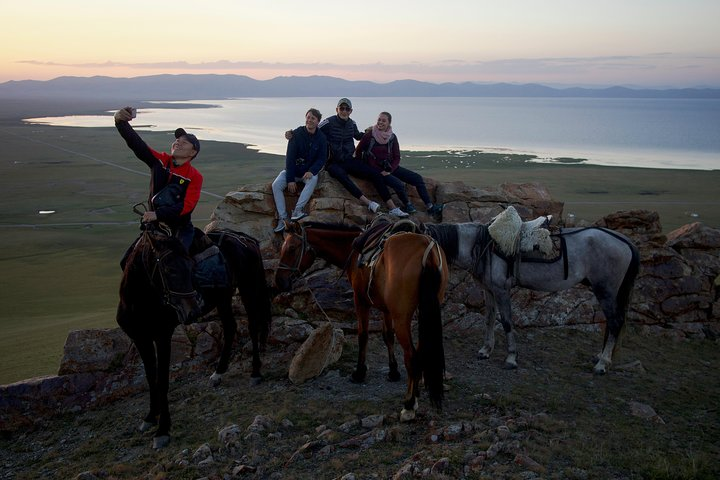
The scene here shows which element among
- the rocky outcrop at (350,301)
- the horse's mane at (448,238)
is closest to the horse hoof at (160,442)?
the rocky outcrop at (350,301)

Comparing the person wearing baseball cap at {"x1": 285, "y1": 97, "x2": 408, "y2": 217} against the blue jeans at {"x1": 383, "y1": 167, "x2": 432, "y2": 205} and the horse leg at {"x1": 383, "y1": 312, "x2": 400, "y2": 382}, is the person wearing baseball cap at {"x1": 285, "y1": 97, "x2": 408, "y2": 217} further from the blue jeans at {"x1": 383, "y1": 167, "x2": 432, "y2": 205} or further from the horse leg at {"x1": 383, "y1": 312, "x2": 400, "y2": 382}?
the horse leg at {"x1": 383, "y1": 312, "x2": 400, "y2": 382}

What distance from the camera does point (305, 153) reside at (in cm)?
1152

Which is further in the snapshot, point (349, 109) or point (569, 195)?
point (569, 195)

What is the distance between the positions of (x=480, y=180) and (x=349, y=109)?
43665mm

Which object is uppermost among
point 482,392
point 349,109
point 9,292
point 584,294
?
point 349,109

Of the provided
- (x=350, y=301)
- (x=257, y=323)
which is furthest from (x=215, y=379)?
(x=350, y=301)

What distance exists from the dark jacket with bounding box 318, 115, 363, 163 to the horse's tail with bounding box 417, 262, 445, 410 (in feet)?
18.2

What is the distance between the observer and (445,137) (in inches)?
4262

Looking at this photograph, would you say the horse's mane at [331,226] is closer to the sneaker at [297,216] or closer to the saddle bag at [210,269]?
the sneaker at [297,216]

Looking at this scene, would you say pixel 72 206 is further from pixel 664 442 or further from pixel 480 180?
pixel 664 442

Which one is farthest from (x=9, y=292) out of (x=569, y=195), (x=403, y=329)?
(x=569, y=195)

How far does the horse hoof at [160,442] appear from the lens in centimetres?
727

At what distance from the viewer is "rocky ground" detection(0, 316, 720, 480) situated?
6.17m

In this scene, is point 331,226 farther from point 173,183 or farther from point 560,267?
point 560,267
